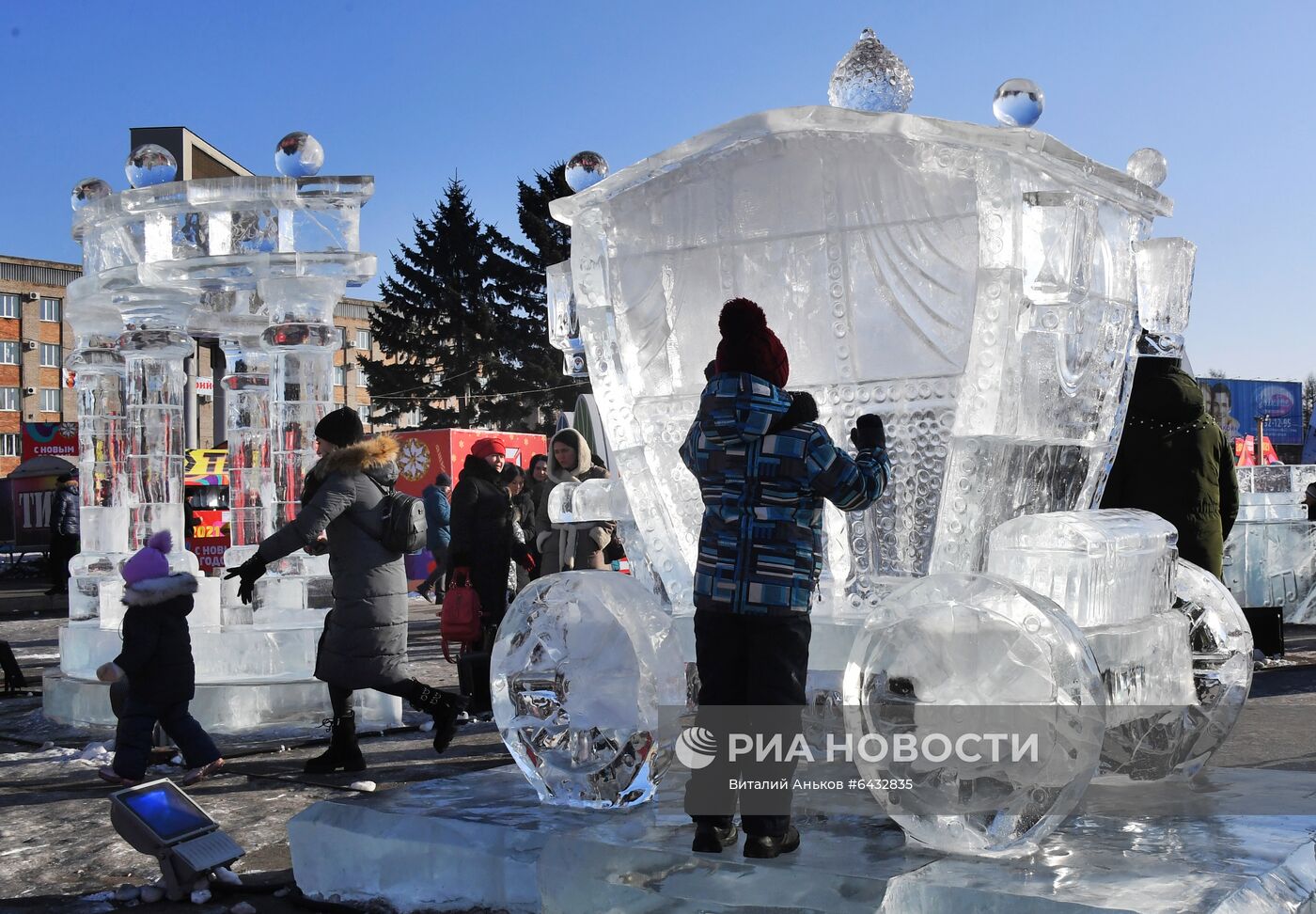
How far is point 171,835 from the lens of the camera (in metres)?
3.91

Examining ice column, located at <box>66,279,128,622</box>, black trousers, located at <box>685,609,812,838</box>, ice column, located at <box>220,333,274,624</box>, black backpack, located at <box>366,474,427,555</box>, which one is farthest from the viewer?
ice column, located at <box>66,279,128,622</box>

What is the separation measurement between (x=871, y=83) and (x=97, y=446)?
19.9 ft

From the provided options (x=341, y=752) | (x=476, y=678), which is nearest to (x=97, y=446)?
(x=476, y=678)

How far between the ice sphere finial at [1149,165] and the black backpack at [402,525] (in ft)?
10.4

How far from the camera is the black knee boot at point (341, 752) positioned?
224 inches

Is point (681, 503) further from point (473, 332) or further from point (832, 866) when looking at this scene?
point (473, 332)

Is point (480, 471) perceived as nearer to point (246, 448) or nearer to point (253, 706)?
point (253, 706)

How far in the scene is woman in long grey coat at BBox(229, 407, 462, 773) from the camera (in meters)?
5.54

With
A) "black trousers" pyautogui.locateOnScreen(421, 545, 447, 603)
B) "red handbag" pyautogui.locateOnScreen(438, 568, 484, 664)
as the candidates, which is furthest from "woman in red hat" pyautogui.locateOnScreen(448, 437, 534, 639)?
"black trousers" pyautogui.locateOnScreen(421, 545, 447, 603)

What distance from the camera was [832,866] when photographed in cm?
304

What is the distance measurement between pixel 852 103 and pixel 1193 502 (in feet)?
8.73

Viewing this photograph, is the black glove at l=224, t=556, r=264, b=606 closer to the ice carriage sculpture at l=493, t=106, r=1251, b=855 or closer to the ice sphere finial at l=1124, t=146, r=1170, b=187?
the ice carriage sculpture at l=493, t=106, r=1251, b=855

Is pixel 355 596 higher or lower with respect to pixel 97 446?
lower

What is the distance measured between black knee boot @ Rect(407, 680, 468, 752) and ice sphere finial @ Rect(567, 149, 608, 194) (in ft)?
7.66
